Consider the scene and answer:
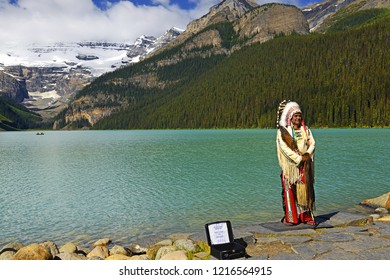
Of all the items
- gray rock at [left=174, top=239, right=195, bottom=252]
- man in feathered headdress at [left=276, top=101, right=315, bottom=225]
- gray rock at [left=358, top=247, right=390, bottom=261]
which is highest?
man in feathered headdress at [left=276, top=101, right=315, bottom=225]

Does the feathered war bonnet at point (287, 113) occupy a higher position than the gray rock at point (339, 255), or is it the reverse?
the feathered war bonnet at point (287, 113)

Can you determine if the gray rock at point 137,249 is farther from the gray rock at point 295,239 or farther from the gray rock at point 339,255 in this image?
the gray rock at point 339,255

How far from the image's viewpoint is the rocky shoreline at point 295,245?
668 cm

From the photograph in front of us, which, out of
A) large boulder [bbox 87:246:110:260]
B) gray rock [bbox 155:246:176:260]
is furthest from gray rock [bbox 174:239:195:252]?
large boulder [bbox 87:246:110:260]

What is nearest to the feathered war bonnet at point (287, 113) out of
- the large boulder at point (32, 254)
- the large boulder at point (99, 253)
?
the large boulder at point (99, 253)

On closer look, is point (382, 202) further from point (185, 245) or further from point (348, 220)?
point (185, 245)

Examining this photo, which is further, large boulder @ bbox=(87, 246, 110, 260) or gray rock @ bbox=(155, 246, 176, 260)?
large boulder @ bbox=(87, 246, 110, 260)

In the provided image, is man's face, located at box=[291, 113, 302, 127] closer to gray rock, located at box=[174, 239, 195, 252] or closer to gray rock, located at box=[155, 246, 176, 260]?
gray rock, located at box=[174, 239, 195, 252]

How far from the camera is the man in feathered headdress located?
8.38m

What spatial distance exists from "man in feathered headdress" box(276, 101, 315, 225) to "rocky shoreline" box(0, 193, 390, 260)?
489 mm

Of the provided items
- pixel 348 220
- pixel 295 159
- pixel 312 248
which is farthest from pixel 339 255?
pixel 348 220

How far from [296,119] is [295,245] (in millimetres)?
2757

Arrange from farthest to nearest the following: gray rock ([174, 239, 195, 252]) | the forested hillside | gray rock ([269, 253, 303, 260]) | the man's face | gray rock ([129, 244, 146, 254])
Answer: the forested hillside < gray rock ([129, 244, 146, 254]) < the man's face < gray rock ([174, 239, 195, 252]) < gray rock ([269, 253, 303, 260])

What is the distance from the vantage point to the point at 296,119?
8.39 meters
